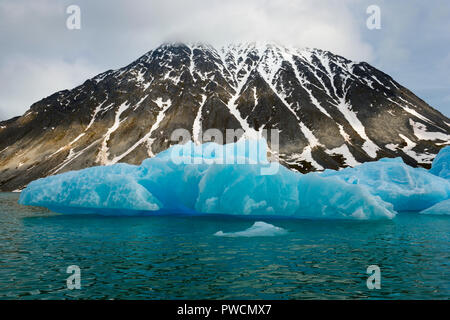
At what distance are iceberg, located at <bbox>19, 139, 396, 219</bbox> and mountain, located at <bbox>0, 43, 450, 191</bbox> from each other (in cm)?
8257

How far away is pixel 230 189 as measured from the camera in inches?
878

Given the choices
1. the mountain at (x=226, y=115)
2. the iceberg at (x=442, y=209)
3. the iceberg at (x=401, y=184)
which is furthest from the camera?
the mountain at (x=226, y=115)

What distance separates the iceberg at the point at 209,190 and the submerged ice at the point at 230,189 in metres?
0.06

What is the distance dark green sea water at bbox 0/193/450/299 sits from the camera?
862cm

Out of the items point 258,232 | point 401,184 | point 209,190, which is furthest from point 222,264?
point 401,184

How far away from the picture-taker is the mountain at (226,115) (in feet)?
393

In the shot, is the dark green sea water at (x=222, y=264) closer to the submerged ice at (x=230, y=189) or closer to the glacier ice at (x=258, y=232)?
the glacier ice at (x=258, y=232)

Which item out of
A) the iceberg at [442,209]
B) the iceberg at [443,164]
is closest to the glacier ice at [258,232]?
the iceberg at [442,209]

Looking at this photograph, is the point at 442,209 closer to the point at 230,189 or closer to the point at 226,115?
the point at 230,189

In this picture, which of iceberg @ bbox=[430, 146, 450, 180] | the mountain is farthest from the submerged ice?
the mountain

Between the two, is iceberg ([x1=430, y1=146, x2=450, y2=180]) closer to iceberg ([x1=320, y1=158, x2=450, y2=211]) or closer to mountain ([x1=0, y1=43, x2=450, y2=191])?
iceberg ([x1=320, y1=158, x2=450, y2=211])

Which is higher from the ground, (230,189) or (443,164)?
(443,164)

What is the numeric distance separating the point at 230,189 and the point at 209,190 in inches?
66.9
